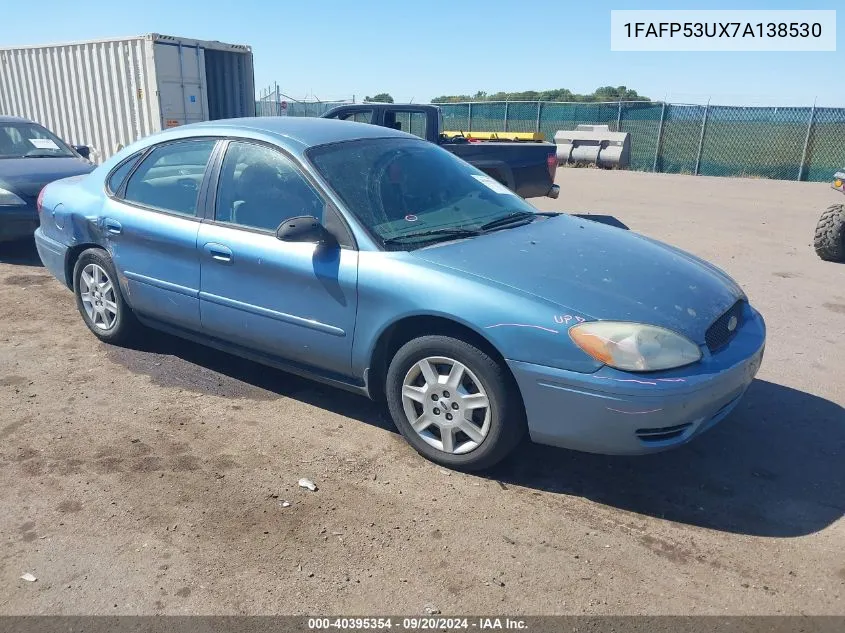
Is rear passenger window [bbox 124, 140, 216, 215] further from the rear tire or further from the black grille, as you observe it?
the rear tire

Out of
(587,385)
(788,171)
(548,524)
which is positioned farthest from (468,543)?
(788,171)

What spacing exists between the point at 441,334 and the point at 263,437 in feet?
3.92

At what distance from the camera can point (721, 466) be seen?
3.50 metres

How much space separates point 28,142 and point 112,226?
17.2 ft

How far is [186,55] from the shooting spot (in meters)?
11.8

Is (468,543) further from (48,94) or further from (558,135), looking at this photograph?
(558,135)

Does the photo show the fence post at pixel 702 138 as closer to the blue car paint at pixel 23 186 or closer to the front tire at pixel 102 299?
the blue car paint at pixel 23 186

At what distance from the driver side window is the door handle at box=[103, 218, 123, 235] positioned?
3.05ft

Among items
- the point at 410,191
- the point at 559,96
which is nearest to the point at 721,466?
the point at 410,191

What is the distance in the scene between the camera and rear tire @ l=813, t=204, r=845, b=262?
794 cm

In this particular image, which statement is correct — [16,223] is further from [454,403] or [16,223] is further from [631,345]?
[631,345]

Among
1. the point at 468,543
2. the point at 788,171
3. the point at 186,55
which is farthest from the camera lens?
the point at 788,171

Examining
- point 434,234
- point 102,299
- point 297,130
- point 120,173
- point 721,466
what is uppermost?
point 297,130

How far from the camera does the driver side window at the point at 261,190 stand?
381 cm
